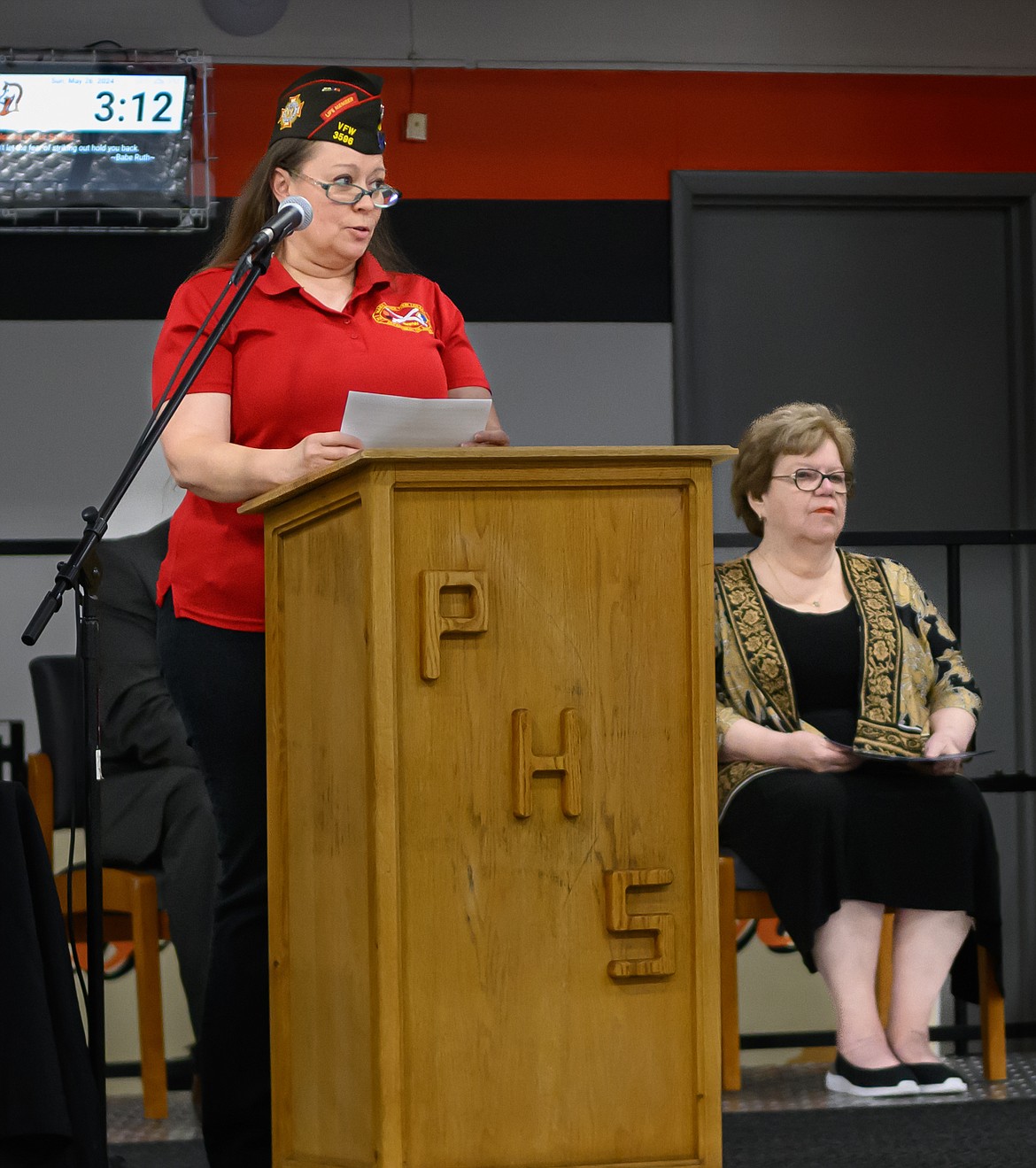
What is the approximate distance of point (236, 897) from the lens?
193 cm

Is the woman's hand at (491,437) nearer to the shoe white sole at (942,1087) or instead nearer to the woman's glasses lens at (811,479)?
the woman's glasses lens at (811,479)

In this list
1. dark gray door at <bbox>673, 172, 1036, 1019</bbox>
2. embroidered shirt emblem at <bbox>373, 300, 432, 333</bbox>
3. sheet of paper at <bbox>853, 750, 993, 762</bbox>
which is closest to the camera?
embroidered shirt emblem at <bbox>373, 300, 432, 333</bbox>

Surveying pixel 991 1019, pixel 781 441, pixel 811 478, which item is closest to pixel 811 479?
pixel 811 478

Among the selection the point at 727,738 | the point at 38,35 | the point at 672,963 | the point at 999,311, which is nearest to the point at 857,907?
the point at 727,738

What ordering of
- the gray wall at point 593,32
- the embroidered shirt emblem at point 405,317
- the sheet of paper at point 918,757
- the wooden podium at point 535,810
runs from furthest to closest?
the gray wall at point 593,32 < the sheet of paper at point 918,757 < the embroidered shirt emblem at point 405,317 < the wooden podium at point 535,810

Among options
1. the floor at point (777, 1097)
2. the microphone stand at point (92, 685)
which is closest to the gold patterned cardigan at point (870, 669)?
the floor at point (777, 1097)

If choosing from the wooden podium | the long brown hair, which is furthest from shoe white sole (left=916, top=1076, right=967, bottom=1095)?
the long brown hair

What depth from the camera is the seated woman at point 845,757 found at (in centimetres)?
302

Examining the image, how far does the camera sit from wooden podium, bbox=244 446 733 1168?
4.86 feet

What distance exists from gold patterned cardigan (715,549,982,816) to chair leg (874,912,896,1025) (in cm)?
49

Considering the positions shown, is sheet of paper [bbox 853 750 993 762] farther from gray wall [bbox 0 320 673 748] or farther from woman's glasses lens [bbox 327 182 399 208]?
woman's glasses lens [bbox 327 182 399 208]

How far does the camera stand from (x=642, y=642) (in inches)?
60.3

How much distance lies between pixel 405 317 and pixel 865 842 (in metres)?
1.57

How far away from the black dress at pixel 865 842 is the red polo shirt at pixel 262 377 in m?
1.42
